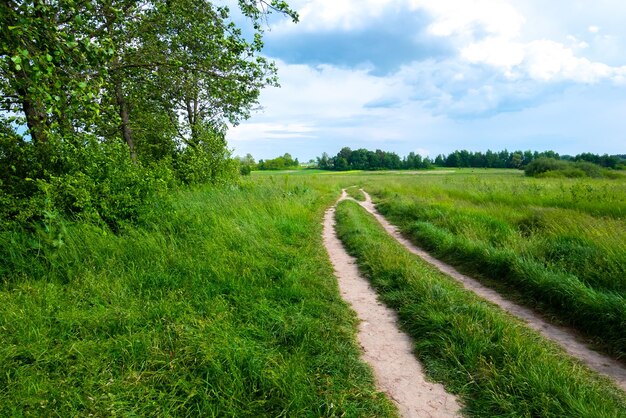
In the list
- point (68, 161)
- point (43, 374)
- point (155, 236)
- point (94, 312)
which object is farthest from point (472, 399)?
point (68, 161)

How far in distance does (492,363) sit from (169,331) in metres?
3.79

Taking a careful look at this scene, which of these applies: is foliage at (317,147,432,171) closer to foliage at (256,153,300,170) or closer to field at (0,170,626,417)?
foliage at (256,153,300,170)

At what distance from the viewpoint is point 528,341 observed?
3840mm

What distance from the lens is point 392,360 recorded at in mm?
3740

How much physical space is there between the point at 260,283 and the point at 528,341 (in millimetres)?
4050

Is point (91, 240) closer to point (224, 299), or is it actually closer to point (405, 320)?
point (224, 299)

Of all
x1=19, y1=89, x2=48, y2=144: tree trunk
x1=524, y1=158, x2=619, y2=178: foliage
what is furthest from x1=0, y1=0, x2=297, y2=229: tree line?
x1=524, y1=158, x2=619, y2=178: foliage

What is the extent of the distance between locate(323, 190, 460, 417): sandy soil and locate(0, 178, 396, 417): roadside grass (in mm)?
176

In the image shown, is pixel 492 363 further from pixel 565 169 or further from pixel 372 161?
pixel 372 161

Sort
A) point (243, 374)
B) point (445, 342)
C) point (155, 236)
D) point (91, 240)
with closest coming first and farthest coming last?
point (243, 374)
point (445, 342)
point (91, 240)
point (155, 236)

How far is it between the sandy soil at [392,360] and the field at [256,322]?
153 mm

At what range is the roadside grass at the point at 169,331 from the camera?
9.46 ft

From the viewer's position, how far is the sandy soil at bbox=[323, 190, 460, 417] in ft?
9.90

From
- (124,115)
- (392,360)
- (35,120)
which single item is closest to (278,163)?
(124,115)
